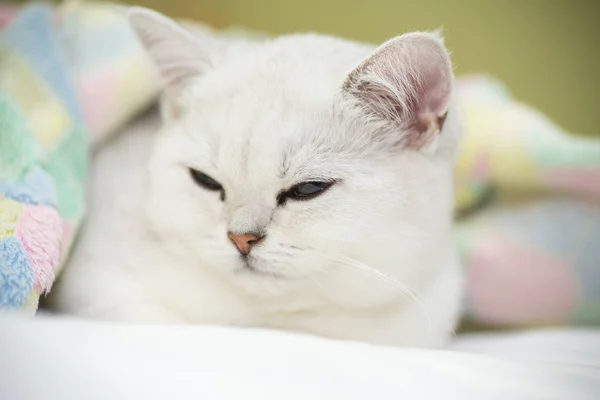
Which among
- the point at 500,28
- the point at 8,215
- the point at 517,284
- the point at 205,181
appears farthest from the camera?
the point at 500,28

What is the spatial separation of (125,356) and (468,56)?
1.14m

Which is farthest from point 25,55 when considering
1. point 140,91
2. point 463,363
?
point 463,363

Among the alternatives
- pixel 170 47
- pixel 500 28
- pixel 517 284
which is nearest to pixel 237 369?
pixel 170 47

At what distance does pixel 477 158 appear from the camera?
3.98ft

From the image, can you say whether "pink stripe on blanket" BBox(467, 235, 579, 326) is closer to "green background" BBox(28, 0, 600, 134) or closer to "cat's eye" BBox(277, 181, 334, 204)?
"green background" BBox(28, 0, 600, 134)

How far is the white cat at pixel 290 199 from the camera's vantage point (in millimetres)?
727

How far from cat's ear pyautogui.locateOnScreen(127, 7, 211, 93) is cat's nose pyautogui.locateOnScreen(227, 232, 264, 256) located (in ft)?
0.96

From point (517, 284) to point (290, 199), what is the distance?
0.66 m

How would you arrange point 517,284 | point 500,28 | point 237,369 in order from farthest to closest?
1. point 500,28
2. point 517,284
3. point 237,369

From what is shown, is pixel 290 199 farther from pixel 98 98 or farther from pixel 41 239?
pixel 98 98

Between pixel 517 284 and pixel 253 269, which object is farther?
pixel 517 284

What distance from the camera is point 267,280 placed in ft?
2.44

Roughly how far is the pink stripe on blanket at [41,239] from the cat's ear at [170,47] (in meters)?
0.28

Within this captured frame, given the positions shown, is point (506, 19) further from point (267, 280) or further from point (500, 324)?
point (267, 280)
